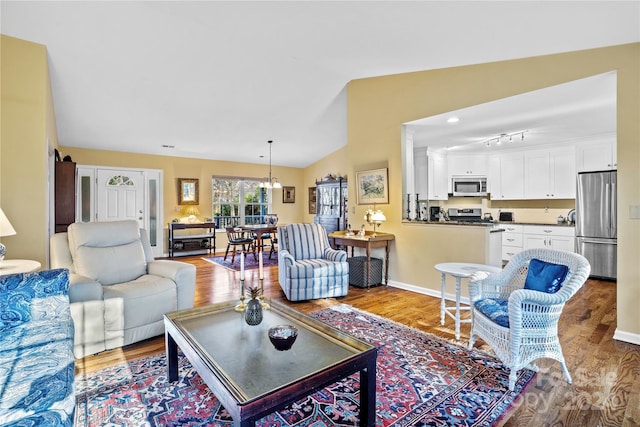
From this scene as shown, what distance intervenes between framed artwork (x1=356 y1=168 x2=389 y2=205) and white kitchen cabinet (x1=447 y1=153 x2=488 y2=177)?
8.30 ft

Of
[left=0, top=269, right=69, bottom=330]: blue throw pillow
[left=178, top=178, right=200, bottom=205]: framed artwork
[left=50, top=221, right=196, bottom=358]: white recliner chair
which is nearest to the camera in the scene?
[left=0, top=269, right=69, bottom=330]: blue throw pillow

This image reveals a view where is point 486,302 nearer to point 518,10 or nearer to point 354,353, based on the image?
point 354,353

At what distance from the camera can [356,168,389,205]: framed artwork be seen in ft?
15.0

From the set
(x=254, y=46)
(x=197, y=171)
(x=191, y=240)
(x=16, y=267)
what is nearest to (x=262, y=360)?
(x=16, y=267)

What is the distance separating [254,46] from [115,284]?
8.93 ft

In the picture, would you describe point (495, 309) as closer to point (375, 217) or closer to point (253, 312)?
point (253, 312)

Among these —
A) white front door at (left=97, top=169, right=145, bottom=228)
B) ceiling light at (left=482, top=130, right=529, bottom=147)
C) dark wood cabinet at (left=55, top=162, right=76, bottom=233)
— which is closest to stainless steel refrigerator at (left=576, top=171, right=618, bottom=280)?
ceiling light at (left=482, top=130, right=529, bottom=147)

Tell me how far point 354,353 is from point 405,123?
351cm

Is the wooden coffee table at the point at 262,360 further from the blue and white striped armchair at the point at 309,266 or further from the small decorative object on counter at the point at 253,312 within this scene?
the blue and white striped armchair at the point at 309,266

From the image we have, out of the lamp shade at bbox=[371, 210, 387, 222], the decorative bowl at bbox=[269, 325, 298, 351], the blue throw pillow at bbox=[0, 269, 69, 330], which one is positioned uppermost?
the lamp shade at bbox=[371, 210, 387, 222]


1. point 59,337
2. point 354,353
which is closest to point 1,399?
point 59,337

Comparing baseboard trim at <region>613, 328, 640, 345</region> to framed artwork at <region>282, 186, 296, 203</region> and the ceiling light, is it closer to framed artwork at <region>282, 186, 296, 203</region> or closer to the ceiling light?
the ceiling light

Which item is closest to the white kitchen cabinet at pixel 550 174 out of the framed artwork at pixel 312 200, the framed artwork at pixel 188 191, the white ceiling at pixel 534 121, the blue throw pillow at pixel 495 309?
the white ceiling at pixel 534 121

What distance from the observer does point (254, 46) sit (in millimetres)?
3414
